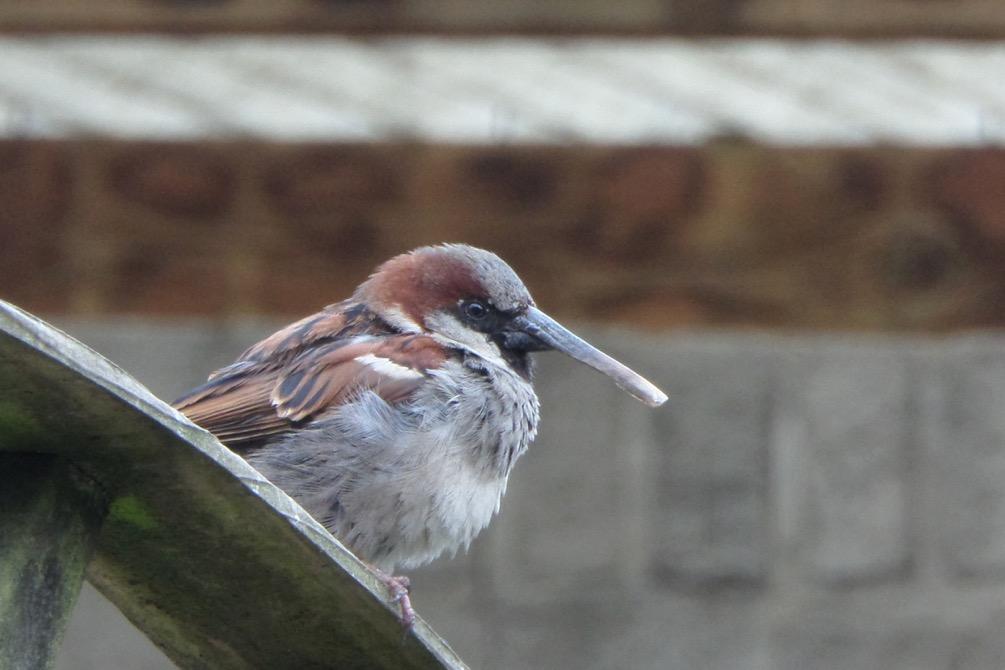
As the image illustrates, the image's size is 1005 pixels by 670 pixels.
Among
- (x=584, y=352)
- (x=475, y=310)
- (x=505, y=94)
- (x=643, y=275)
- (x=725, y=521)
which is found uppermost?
(x=505, y=94)

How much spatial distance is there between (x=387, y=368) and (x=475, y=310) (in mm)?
257

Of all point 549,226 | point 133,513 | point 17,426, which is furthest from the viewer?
point 549,226

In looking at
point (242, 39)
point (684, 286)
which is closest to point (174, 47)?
point (242, 39)

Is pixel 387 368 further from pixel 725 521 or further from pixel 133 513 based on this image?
pixel 725 521

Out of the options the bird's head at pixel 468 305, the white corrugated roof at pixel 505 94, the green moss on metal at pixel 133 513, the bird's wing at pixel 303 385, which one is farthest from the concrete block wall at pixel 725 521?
the green moss on metal at pixel 133 513

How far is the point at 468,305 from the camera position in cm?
302

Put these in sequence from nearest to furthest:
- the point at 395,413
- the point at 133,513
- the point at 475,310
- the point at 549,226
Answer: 1. the point at 133,513
2. the point at 395,413
3. the point at 475,310
4. the point at 549,226

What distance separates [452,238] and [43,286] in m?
0.87

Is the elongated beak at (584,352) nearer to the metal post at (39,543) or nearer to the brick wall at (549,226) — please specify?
the metal post at (39,543)

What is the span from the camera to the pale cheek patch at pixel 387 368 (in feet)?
9.11

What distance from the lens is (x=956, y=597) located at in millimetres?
4191

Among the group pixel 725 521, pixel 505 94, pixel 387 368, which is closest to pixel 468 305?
pixel 387 368

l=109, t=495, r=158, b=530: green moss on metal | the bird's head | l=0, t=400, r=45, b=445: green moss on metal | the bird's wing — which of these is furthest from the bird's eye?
l=0, t=400, r=45, b=445: green moss on metal

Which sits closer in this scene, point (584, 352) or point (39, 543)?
point (39, 543)
